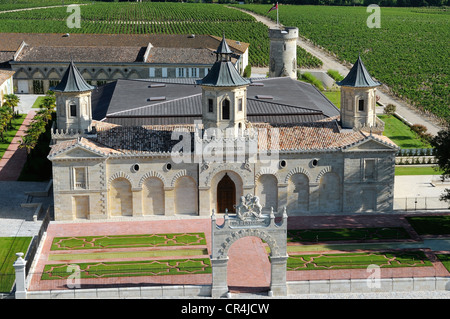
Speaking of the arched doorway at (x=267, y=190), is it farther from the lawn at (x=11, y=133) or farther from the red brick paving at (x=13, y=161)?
the lawn at (x=11, y=133)

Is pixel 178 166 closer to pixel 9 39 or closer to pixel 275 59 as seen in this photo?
pixel 275 59

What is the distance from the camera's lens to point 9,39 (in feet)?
437

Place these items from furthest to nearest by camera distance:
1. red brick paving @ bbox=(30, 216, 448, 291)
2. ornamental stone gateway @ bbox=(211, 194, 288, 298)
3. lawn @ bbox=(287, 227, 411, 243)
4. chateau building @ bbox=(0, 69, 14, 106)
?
chateau building @ bbox=(0, 69, 14, 106), lawn @ bbox=(287, 227, 411, 243), red brick paving @ bbox=(30, 216, 448, 291), ornamental stone gateway @ bbox=(211, 194, 288, 298)

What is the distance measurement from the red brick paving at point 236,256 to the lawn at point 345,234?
1174 mm

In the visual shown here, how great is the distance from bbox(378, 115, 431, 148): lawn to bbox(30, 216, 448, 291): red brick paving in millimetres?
26647

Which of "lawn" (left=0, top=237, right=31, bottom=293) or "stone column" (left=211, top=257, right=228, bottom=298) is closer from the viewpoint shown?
"stone column" (left=211, top=257, right=228, bottom=298)

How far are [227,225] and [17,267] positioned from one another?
13.8 m

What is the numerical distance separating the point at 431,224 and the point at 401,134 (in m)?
33.2

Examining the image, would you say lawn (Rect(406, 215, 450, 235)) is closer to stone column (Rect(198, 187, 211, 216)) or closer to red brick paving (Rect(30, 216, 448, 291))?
red brick paving (Rect(30, 216, 448, 291))

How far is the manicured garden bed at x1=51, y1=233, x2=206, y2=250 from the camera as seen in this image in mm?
62188

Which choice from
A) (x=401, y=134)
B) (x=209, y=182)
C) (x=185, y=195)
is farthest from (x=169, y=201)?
(x=401, y=134)

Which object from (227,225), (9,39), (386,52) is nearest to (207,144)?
(227,225)

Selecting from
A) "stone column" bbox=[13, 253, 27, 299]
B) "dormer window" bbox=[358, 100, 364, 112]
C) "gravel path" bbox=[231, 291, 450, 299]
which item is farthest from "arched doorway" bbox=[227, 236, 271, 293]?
"dormer window" bbox=[358, 100, 364, 112]

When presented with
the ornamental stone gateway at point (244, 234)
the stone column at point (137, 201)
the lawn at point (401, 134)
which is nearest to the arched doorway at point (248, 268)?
the ornamental stone gateway at point (244, 234)
